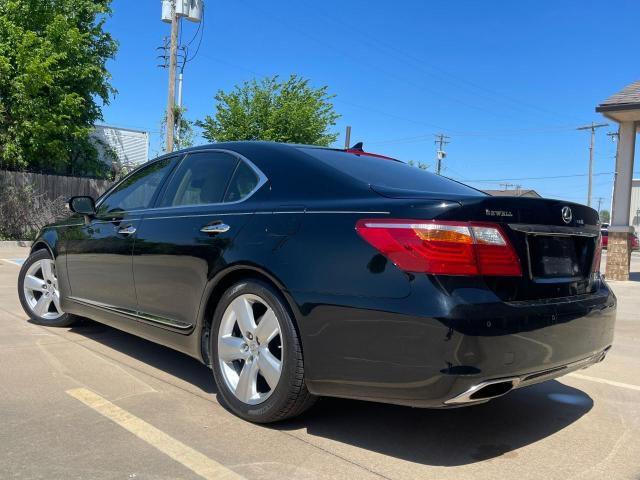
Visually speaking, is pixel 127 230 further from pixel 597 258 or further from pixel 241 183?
pixel 597 258

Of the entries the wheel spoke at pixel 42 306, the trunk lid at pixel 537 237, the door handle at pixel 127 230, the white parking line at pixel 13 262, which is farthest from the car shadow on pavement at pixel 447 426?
the white parking line at pixel 13 262

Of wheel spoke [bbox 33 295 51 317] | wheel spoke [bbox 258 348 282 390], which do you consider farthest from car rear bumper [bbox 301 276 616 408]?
wheel spoke [bbox 33 295 51 317]

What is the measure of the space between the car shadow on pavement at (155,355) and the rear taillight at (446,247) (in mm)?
1864

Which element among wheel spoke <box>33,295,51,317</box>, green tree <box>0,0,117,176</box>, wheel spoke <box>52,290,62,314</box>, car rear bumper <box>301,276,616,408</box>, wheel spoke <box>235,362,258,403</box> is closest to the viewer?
car rear bumper <box>301,276,616,408</box>

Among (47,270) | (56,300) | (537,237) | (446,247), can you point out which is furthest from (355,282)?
(47,270)

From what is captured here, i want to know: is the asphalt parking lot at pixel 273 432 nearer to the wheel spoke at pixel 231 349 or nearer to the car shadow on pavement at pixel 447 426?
the car shadow on pavement at pixel 447 426

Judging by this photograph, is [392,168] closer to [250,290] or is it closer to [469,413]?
[250,290]

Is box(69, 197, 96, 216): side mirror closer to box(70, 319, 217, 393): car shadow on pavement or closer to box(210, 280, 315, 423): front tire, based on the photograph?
box(70, 319, 217, 393): car shadow on pavement

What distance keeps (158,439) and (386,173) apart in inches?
78.7

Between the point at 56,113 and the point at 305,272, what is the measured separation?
57.1ft

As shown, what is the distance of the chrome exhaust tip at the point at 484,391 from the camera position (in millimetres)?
2564

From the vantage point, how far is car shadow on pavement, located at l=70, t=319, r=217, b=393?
417cm

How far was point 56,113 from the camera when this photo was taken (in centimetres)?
1788

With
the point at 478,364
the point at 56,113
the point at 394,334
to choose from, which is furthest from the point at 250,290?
the point at 56,113
